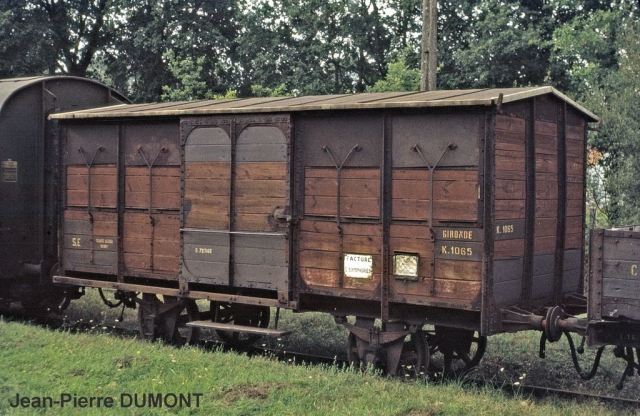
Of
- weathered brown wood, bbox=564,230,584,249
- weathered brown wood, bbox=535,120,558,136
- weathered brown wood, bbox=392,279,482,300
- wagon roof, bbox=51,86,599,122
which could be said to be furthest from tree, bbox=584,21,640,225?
weathered brown wood, bbox=392,279,482,300

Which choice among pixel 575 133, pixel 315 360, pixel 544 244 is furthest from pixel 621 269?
pixel 315 360

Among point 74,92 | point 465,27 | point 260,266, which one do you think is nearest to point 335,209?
point 260,266

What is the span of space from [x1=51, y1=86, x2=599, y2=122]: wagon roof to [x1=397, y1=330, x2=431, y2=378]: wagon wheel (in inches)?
110

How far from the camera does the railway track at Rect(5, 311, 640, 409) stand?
8703 mm

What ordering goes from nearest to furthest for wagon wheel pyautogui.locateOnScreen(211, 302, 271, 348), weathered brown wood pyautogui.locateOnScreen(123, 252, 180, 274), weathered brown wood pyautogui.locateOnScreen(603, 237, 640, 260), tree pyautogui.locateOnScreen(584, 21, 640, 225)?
weathered brown wood pyautogui.locateOnScreen(603, 237, 640, 260) < weathered brown wood pyautogui.locateOnScreen(123, 252, 180, 274) < wagon wheel pyautogui.locateOnScreen(211, 302, 271, 348) < tree pyautogui.locateOnScreen(584, 21, 640, 225)

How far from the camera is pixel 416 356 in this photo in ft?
31.0

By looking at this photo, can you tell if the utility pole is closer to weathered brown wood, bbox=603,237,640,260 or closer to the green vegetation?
the green vegetation

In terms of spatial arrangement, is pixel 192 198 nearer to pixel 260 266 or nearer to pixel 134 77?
pixel 260 266

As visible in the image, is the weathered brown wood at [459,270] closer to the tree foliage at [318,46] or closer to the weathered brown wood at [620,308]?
the weathered brown wood at [620,308]

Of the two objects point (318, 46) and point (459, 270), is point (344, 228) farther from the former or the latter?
point (318, 46)

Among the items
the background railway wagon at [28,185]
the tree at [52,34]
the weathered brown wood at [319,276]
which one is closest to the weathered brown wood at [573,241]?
the weathered brown wood at [319,276]

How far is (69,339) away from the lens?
33.6 ft

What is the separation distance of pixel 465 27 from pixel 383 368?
1836 centimetres

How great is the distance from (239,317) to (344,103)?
412 cm
